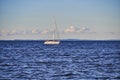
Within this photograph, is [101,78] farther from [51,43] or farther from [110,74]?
[51,43]

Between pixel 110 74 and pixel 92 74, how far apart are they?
5.93ft

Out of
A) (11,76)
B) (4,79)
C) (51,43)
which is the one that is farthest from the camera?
(51,43)

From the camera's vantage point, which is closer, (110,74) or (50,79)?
(50,79)

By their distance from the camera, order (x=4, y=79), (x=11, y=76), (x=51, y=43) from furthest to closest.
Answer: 1. (x=51, y=43)
2. (x=11, y=76)
3. (x=4, y=79)

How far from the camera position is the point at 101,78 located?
34.0 m

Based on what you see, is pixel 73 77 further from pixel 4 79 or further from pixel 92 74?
pixel 4 79

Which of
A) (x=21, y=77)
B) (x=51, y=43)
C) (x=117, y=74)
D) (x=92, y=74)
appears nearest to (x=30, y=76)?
(x=21, y=77)

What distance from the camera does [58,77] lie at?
34812 mm

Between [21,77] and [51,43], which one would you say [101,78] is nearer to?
[21,77]

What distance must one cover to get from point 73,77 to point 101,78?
2.74m

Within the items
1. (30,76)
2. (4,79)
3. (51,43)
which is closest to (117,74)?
(30,76)

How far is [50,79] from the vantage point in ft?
109

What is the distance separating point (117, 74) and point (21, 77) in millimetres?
9658

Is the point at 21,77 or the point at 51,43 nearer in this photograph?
the point at 21,77
